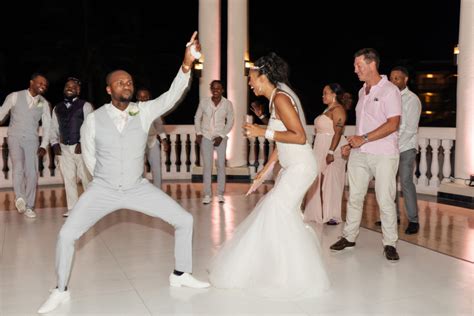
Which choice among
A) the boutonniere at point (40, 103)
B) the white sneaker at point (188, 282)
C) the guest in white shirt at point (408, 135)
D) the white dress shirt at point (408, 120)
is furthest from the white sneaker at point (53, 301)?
the white dress shirt at point (408, 120)

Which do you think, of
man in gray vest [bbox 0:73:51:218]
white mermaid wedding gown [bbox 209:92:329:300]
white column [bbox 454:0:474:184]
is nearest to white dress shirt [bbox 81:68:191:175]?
white mermaid wedding gown [bbox 209:92:329:300]

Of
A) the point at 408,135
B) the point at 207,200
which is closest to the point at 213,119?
the point at 207,200

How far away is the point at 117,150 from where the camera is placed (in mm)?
3750

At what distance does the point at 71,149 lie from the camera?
21.4 feet

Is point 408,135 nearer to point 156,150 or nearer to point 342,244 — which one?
point 342,244

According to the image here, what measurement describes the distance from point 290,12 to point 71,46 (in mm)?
6869

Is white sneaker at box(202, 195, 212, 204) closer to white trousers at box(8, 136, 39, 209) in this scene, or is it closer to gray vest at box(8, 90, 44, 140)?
white trousers at box(8, 136, 39, 209)

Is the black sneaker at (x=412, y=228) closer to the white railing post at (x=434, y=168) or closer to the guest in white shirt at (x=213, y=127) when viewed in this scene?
the guest in white shirt at (x=213, y=127)

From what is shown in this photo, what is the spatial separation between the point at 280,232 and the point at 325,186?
110 inches

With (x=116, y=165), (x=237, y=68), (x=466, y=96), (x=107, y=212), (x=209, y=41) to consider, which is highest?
(x=209, y=41)

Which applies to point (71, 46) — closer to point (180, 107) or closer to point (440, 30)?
point (180, 107)

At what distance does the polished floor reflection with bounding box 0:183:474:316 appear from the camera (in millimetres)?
3719

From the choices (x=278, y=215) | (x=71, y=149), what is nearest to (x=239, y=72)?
(x=71, y=149)

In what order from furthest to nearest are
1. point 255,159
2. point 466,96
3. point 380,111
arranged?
point 255,159 → point 466,96 → point 380,111
